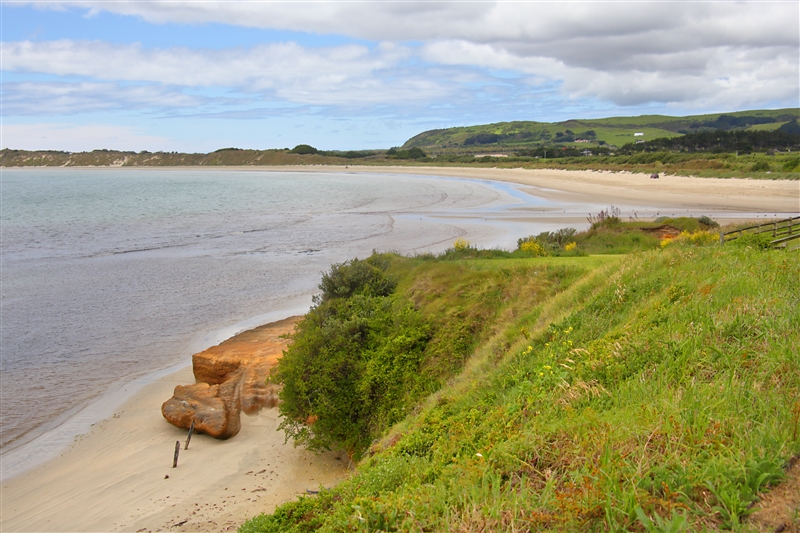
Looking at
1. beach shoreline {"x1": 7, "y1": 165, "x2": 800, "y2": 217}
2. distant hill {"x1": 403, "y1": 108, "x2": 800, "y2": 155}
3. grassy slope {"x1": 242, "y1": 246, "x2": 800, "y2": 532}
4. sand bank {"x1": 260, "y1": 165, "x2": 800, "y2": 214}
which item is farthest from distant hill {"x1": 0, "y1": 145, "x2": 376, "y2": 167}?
grassy slope {"x1": 242, "y1": 246, "x2": 800, "y2": 532}

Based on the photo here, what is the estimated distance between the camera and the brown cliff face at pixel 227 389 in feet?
38.3

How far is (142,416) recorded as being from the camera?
12.6 metres

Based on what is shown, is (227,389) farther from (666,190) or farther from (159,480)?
(666,190)

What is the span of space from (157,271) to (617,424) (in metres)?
25.8

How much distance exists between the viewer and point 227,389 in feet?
41.5

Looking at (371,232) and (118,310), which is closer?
(118,310)

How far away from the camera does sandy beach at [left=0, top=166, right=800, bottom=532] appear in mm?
8844

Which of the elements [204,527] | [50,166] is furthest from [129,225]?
[50,166]

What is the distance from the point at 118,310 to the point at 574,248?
Result: 14734mm

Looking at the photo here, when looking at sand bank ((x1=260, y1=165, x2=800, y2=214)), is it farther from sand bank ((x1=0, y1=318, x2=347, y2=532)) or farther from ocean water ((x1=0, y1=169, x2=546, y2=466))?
sand bank ((x1=0, y1=318, x2=347, y2=532))

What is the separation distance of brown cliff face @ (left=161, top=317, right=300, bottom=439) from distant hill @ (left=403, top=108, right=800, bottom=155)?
13237 centimetres

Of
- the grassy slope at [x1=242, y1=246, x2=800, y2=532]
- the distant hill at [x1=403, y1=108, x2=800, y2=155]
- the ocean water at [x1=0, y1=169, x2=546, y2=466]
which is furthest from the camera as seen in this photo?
the distant hill at [x1=403, y1=108, x2=800, y2=155]

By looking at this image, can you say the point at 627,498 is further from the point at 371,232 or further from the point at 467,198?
the point at 467,198

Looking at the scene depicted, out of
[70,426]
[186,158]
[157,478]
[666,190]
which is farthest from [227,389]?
[186,158]
